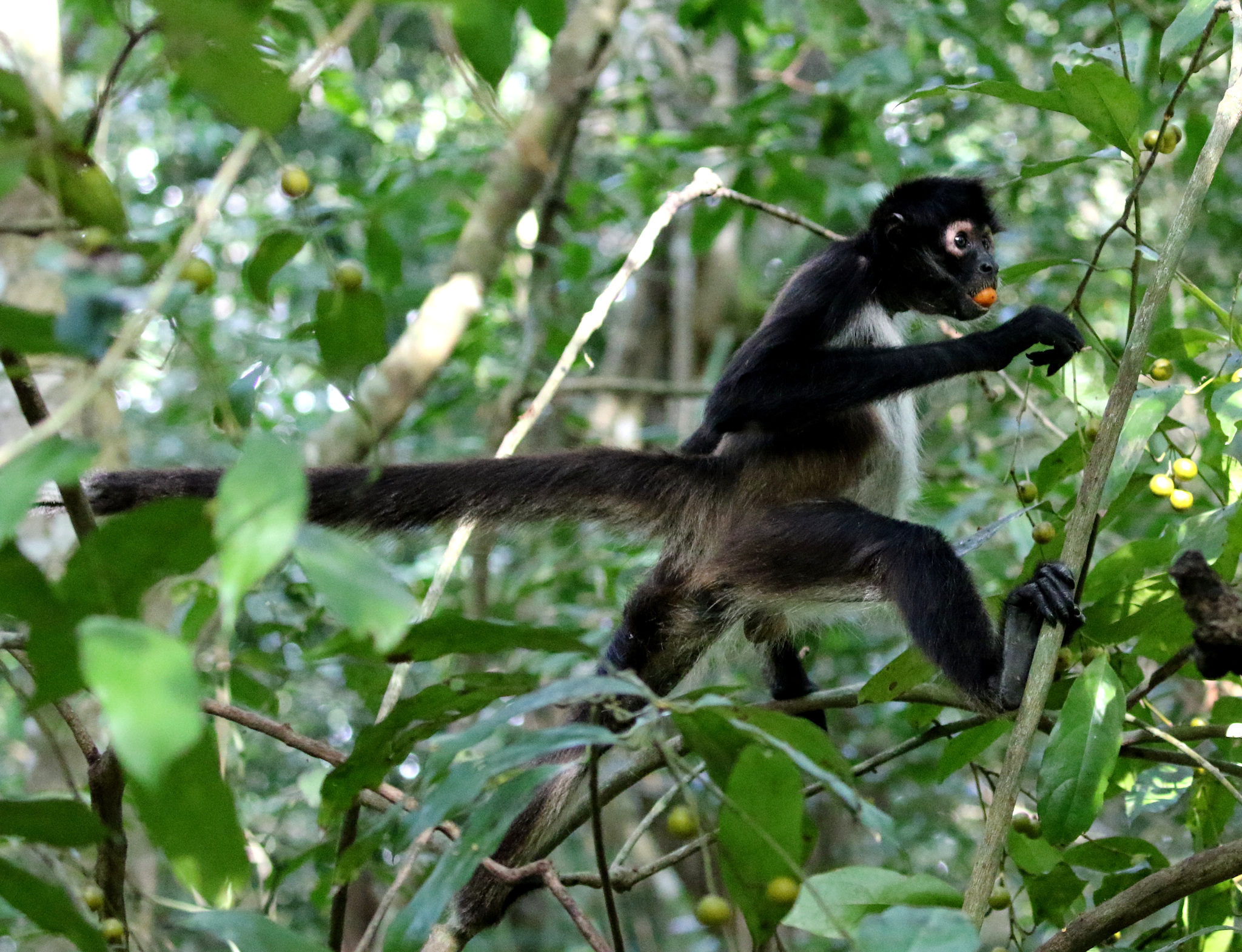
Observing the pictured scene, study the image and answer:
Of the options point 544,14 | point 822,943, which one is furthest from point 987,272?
point 822,943

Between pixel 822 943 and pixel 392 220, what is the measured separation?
4043mm

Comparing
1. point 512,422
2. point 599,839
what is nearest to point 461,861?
point 599,839

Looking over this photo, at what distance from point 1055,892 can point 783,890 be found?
4.82 feet

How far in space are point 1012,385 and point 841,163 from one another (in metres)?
3.50

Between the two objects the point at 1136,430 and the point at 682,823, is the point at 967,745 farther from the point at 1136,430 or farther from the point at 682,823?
the point at 682,823

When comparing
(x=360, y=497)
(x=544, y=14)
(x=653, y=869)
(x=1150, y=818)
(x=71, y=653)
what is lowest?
(x=1150, y=818)

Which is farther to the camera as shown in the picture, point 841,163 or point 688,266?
point 688,266

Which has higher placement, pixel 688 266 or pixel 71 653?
pixel 71 653

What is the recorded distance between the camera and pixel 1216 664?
1.81m

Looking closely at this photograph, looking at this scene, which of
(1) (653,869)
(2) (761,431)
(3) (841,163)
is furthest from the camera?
(3) (841,163)

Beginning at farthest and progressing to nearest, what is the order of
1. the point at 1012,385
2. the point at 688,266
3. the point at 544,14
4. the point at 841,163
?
the point at 688,266
the point at 841,163
the point at 1012,385
the point at 544,14

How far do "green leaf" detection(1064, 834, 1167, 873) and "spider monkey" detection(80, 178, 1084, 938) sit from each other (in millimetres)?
370

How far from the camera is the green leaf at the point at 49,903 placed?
142cm

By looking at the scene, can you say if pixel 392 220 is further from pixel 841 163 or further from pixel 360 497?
pixel 360 497
